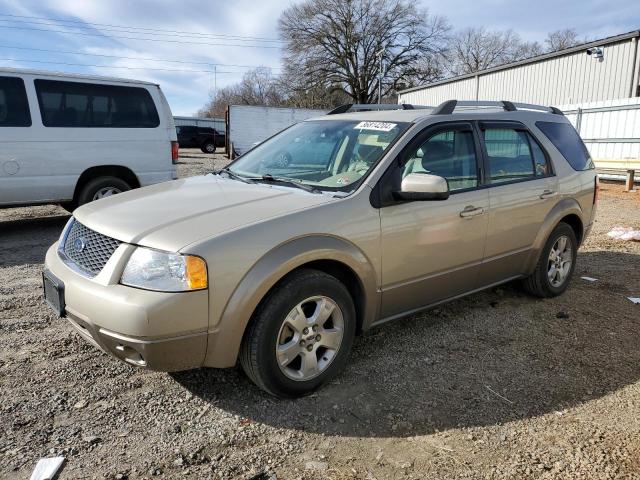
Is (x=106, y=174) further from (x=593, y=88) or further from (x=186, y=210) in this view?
(x=593, y=88)

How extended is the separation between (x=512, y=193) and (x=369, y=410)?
2239 mm

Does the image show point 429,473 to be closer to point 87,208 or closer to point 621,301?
point 87,208

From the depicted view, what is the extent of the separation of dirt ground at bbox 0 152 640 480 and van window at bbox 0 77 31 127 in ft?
11.3

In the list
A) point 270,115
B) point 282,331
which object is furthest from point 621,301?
point 270,115

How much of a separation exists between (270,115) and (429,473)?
951 inches

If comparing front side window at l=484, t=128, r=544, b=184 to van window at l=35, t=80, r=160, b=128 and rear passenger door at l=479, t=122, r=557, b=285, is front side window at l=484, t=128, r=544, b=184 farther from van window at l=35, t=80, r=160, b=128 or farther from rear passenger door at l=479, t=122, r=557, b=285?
van window at l=35, t=80, r=160, b=128

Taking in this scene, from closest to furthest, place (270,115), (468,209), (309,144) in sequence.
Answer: (468,209)
(309,144)
(270,115)

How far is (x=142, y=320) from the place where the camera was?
2.46 meters

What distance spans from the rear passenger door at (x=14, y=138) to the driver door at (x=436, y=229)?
18.4 ft

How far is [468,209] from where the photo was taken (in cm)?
377

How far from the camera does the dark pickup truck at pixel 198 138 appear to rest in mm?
35281

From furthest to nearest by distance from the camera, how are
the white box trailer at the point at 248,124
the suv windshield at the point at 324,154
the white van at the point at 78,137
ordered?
the white box trailer at the point at 248,124, the white van at the point at 78,137, the suv windshield at the point at 324,154

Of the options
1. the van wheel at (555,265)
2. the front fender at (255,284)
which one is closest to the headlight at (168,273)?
the front fender at (255,284)

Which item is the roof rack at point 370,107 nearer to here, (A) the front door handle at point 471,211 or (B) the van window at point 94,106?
(A) the front door handle at point 471,211
